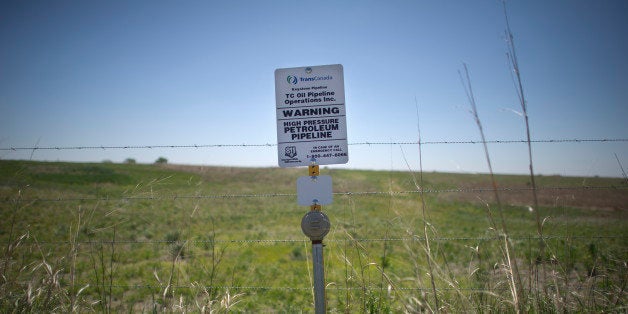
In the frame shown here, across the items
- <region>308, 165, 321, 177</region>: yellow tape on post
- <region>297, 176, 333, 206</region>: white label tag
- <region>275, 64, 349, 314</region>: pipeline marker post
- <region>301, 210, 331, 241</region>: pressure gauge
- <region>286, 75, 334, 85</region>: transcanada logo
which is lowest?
<region>301, 210, 331, 241</region>: pressure gauge

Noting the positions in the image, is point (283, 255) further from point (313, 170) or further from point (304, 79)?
point (304, 79)

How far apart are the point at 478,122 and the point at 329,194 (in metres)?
1.26

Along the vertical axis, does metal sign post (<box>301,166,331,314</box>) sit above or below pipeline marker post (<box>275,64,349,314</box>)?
below

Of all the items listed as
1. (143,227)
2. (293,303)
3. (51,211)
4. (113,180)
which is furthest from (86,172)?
(293,303)

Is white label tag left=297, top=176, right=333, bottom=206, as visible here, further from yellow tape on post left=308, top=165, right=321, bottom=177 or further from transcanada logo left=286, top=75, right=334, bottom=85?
transcanada logo left=286, top=75, right=334, bottom=85

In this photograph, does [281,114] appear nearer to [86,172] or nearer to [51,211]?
[51,211]

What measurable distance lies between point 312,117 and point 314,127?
0.09 meters

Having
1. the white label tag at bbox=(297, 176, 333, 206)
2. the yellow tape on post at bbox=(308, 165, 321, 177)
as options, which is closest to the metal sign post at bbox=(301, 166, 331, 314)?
the white label tag at bbox=(297, 176, 333, 206)

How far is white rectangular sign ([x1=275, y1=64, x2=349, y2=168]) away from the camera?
8.94 feet

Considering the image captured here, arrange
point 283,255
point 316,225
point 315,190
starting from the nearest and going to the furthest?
point 316,225, point 315,190, point 283,255

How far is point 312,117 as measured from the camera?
108 inches

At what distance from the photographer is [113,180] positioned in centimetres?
3142

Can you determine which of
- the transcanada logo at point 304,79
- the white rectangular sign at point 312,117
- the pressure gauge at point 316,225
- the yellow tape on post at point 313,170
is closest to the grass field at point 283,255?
the pressure gauge at point 316,225

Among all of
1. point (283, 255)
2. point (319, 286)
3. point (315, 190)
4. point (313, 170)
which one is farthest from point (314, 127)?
point (283, 255)
